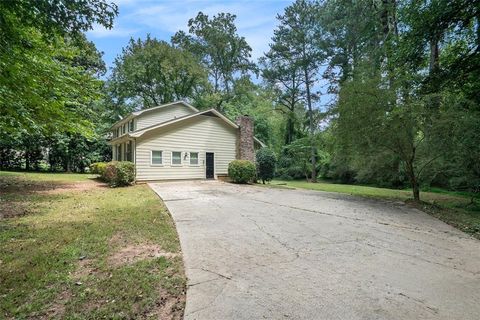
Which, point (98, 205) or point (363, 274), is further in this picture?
point (98, 205)

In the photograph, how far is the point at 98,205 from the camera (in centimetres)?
838

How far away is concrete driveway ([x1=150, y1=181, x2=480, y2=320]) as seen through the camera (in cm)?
280

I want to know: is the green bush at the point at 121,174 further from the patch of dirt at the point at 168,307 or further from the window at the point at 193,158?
the patch of dirt at the point at 168,307

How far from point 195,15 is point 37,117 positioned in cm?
2738

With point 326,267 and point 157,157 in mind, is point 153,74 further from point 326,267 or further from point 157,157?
point 326,267

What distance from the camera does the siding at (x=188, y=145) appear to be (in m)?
16.0

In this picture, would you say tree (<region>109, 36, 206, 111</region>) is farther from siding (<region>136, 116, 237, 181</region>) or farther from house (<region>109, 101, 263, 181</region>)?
siding (<region>136, 116, 237, 181</region>)

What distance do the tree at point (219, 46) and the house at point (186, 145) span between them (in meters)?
14.1

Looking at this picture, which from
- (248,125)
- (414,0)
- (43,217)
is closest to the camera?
(43,217)

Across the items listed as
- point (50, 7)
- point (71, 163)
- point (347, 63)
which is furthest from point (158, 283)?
point (347, 63)

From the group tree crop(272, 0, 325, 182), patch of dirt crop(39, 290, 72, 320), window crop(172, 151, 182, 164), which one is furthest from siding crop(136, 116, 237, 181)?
patch of dirt crop(39, 290, 72, 320)

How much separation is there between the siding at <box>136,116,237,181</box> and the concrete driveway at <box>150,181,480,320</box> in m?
9.80

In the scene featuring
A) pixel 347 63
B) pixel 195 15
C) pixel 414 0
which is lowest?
pixel 414 0

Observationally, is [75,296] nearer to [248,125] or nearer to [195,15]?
[248,125]
